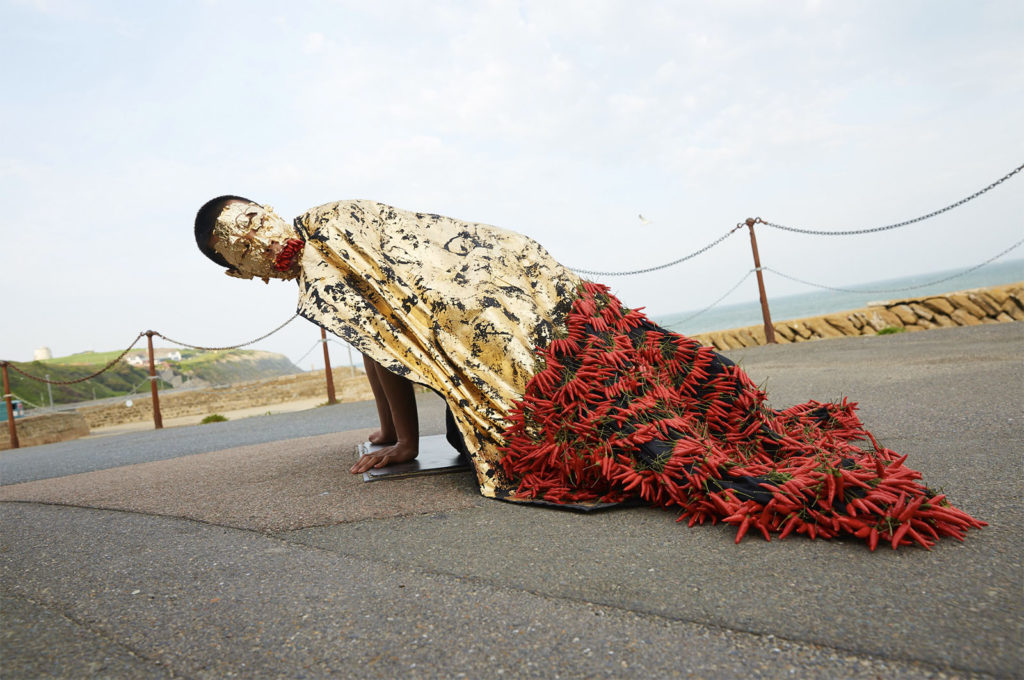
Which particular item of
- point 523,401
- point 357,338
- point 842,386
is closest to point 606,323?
point 523,401

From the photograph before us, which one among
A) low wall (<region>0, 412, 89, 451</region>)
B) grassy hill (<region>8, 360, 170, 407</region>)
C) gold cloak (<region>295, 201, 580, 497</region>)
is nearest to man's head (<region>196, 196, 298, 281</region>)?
gold cloak (<region>295, 201, 580, 497</region>)

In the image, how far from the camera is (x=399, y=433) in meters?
3.48

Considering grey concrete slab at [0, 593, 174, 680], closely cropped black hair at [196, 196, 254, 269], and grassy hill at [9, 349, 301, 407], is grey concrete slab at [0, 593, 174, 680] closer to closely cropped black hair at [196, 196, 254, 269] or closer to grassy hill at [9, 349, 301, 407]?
closely cropped black hair at [196, 196, 254, 269]

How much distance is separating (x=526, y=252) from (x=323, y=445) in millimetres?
2490

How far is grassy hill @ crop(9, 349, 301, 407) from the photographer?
82.2 feet

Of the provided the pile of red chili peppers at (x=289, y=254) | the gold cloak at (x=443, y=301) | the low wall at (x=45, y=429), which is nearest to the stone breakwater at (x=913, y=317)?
the gold cloak at (x=443, y=301)

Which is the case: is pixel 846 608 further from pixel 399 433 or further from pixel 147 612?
pixel 399 433

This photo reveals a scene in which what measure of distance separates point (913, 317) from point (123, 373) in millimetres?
35570

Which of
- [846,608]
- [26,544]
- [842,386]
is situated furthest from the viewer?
[842,386]

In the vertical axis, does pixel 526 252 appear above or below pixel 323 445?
above

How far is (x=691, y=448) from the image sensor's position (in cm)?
231

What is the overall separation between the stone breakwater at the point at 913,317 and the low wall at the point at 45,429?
393 inches

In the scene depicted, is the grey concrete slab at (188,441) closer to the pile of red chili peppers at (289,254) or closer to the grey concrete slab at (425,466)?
the grey concrete slab at (425,466)

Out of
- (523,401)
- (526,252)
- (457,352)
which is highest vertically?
(526,252)
